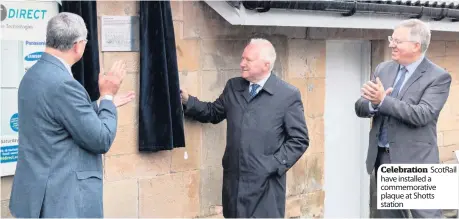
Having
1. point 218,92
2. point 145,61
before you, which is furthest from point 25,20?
point 218,92

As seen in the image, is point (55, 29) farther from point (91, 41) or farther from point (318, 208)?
point (318, 208)

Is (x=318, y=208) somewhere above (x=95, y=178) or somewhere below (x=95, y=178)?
below

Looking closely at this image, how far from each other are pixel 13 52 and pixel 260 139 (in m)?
1.90

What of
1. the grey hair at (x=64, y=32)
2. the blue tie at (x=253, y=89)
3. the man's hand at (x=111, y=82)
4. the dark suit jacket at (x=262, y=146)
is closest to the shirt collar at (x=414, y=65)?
the dark suit jacket at (x=262, y=146)

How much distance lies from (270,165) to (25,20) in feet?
6.81

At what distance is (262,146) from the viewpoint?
17.2 feet

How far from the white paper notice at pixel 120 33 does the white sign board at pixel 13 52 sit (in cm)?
52

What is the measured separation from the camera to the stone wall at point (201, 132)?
562 cm

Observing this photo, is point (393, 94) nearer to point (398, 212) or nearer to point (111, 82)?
point (398, 212)

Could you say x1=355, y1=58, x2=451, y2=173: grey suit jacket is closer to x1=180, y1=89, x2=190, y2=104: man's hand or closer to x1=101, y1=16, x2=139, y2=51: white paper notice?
x1=180, y1=89, x2=190, y2=104: man's hand

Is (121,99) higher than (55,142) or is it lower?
higher

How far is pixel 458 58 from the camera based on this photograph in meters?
8.95

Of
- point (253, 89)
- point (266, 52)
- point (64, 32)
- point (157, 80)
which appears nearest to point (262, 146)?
point (253, 89)

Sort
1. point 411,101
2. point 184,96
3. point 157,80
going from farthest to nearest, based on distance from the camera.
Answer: point 184,96
point 157,80
point 411,101
